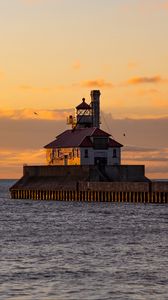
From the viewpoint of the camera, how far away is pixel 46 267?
138 ft

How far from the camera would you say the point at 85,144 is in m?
118

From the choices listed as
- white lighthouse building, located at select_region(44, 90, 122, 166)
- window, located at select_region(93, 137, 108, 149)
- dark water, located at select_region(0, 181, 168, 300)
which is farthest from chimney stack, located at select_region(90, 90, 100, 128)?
dark water, located at select_region(0, 181, 168, 300)

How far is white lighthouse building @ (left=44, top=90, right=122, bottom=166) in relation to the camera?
390ft

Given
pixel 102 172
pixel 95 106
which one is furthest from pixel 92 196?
pixel 95 106

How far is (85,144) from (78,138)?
11.5 ft

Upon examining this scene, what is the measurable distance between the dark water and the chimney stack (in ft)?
173

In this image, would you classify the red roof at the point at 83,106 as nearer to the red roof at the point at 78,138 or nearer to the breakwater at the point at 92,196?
the red roof at the point at 78,138

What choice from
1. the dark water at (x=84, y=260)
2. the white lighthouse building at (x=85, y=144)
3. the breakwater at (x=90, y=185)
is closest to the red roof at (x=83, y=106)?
the white lighthouse building at (x=85, y=144)

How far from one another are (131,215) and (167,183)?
1559cm

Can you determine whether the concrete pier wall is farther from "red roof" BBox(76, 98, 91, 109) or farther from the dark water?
the dark water

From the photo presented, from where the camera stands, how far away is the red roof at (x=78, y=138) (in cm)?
11950

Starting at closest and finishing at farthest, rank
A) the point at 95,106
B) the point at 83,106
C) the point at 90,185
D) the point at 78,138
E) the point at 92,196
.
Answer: the point at 90,185, the point at 92,196, the point at 78,138, the point at 83,106, the point at 95,106

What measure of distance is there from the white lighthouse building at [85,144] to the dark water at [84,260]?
44262mm

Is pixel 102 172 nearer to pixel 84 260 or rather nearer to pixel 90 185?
pixel 90 185
